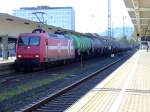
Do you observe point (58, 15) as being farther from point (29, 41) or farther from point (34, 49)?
point (34, 49)

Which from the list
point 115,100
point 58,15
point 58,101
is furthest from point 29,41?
point 58,15

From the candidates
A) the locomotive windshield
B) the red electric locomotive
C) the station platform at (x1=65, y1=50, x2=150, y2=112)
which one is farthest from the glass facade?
the station platform at (x1=65, y1=50, x2=150, y2=112)

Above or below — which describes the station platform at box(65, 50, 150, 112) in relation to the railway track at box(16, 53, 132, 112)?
above

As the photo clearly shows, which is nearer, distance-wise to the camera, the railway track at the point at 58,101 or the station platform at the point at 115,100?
the station platform at the point at 115,100

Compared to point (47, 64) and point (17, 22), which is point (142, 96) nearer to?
point (47, 64)

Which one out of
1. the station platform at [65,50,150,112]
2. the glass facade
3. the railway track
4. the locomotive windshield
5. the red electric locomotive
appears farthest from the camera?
the glass facade

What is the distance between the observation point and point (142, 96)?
16047 mm

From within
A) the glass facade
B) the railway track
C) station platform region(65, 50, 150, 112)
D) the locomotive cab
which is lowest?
the railway track

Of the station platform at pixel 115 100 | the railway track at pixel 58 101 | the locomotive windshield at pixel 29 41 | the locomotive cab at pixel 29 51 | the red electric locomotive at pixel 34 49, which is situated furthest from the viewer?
the locomotive windshield at pixel 29 41

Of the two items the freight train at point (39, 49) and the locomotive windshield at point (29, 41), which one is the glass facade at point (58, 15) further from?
the locomotive windshield at point (29, 41)

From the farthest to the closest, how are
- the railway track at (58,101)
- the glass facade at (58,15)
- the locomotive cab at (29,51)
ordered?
the glass facade at (58,15), the locomotive cab at (29,51), the railway track at (58,101)

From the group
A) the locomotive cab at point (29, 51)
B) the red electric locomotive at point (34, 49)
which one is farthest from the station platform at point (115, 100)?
the red electric locomotive at point (34, 49)

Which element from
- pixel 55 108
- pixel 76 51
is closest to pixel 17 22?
pixel 76 51

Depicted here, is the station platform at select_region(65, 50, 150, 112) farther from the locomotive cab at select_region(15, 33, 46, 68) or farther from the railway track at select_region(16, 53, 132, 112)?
the locomotive cab at select_region(15, 33, 46, 68)
